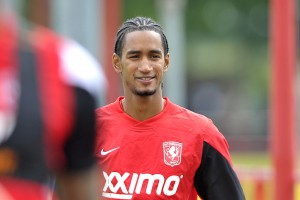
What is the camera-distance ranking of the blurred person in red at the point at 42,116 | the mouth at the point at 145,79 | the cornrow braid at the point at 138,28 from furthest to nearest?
the cornrow braid at the point at 138,28 < the mouth at the point at 145,79 < the blurred person in red at the point at 42,116

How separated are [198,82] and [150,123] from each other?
1716 inches

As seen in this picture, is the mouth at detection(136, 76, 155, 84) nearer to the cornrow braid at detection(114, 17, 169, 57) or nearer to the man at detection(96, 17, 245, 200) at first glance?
the man at detection(96, 17, 245, 200)

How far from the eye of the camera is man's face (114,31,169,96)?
5520mm

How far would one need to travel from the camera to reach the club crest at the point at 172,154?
5465mm

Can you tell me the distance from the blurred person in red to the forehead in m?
2.51

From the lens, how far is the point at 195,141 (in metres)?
5.51

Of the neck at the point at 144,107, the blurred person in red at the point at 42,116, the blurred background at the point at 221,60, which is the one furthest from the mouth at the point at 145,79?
the blurred background at the point at 221,60

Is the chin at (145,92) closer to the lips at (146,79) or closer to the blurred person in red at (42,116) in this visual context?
the lips at (146,79)

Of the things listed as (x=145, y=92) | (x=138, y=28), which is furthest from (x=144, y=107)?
(x=138, y=28)

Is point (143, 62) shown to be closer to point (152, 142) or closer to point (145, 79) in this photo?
point (145, 79)

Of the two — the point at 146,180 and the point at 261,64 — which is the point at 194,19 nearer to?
the point at 261,64

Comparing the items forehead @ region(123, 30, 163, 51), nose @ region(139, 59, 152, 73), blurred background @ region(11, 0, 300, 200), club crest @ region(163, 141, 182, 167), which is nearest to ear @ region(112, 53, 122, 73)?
forehead @ region(123, 30, 163, 51)

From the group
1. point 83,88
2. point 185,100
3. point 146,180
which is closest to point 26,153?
point 83,88

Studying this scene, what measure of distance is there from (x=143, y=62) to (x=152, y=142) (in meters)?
0.43
